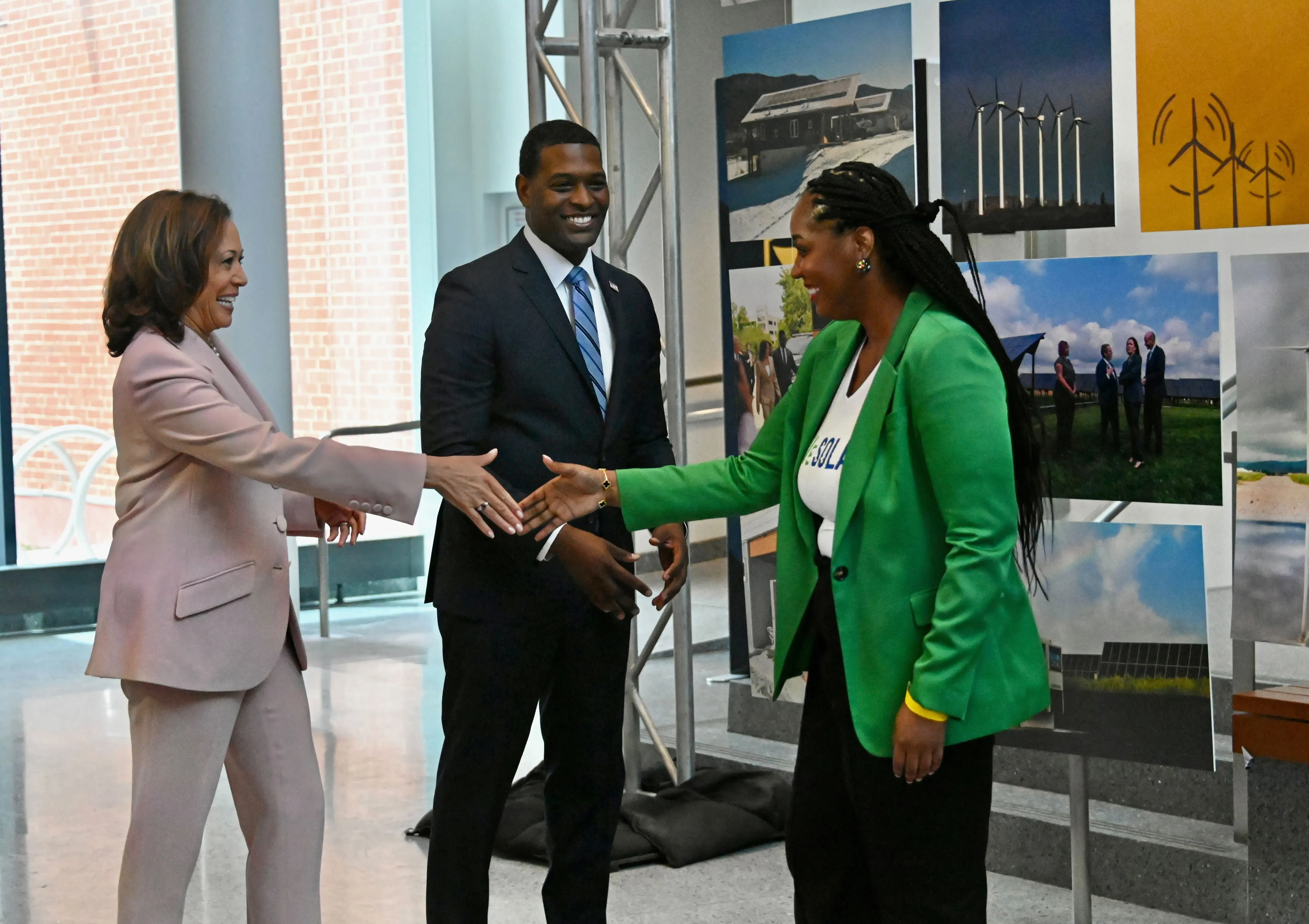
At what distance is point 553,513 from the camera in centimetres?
276

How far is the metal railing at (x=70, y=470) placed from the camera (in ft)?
27.7

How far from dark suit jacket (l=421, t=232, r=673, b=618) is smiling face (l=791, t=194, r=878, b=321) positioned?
0.78 meters

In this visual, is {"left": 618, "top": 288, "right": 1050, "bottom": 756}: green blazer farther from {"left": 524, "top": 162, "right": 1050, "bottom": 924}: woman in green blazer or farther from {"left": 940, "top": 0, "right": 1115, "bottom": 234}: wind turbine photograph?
{"left": 940, "top": 0, "right": 1115, "bottom": 234}: wind turbine photograph

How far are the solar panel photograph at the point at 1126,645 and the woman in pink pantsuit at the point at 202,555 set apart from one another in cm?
146

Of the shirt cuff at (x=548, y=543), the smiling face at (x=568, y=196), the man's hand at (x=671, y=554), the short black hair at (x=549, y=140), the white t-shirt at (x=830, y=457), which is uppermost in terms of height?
the short black hair at (x=549, y=140)

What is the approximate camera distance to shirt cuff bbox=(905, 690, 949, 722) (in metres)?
2.21

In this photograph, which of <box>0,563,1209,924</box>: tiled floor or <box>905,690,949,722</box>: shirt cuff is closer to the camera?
<box>905,690,949,722</box>: shirt cuff

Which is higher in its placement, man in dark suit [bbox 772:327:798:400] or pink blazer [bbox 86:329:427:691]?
man in dark suit [bbox 772:327:798:400]

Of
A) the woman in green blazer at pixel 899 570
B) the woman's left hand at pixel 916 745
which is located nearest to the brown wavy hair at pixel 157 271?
the woman in green blazer at pixel 899 570

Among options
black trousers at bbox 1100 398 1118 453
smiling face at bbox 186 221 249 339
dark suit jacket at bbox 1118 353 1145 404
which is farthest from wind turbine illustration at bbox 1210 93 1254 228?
smiling face at bbox 186 221 249 339

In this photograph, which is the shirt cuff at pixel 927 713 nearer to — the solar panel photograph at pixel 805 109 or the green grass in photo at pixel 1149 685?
the green grass in photo at pixel 1149 685

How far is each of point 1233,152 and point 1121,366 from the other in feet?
1.72

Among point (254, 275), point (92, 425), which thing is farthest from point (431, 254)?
point (92, 425)

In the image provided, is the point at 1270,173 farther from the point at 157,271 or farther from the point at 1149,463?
the point at 157,271
